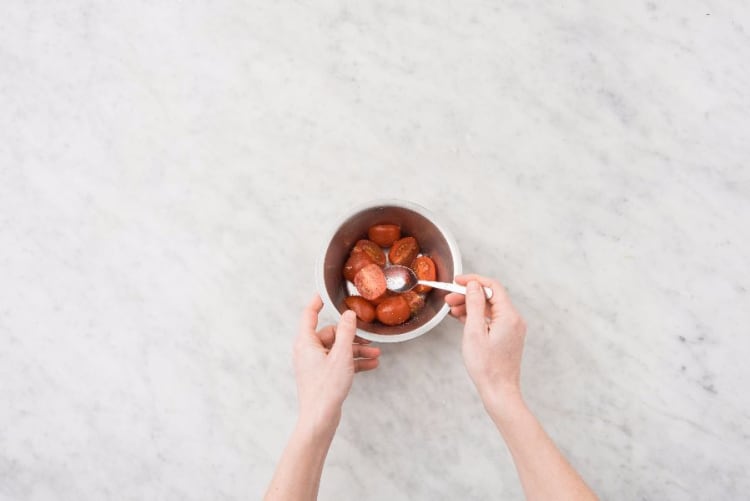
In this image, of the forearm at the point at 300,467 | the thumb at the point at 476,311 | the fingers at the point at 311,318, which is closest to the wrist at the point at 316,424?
the forearm at the point at 300,467

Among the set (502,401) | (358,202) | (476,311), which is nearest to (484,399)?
(502,401)

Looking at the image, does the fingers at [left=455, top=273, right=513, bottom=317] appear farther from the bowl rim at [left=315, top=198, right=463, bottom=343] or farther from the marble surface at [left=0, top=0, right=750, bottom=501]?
the marble surface at [left=0, top=0, right=750, bottom=501]

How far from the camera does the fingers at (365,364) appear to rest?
0.98 meters

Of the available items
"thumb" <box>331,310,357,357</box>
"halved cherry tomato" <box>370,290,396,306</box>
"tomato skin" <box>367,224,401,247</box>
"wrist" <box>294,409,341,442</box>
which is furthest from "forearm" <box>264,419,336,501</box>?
"tomato skin" <box>367,224,401,247</box>

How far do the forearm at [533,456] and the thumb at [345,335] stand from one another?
0.23 metres

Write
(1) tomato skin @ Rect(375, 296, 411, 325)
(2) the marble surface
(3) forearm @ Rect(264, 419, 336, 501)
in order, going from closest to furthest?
(3) forearm @ Rect(264, 419, 336, 501), (1) tomato skin @ Rect(375, 296, 411, 325), (2) the marble surface

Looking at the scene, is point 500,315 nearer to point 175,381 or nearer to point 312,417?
point 312,417

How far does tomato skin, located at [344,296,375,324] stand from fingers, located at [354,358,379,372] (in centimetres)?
9

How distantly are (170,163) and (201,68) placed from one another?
0.64ft

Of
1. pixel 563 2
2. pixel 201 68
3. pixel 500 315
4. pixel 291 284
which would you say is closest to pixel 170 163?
pixel 201 68

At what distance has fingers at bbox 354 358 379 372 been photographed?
0.98m

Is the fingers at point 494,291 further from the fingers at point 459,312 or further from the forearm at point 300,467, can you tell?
the forearm at point 300,467

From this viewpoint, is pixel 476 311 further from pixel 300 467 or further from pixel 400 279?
pixel 300 467

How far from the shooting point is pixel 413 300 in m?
0.96
